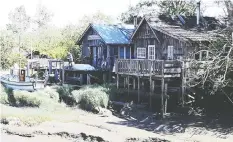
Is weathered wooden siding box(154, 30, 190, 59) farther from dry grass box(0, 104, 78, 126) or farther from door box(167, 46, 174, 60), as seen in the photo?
dry grass box(0, 104, 78, 126)

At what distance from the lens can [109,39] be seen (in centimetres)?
3506

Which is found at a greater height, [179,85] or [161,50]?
[161,50]

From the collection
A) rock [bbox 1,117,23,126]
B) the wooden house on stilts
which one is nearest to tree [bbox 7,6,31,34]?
the wooden house on stilts

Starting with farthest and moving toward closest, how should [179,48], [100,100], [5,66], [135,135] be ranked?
[5,66] < [179,48] < [100,100] < [135,135]

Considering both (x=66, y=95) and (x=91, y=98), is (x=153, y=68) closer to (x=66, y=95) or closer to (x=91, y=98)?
(x=91, y=98)

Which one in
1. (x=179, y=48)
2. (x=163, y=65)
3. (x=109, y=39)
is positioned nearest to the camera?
(x=163, y=65)

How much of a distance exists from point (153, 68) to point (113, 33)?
1144cm

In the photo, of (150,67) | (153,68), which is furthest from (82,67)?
(153,68)

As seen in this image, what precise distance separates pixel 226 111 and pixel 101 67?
13909 mm

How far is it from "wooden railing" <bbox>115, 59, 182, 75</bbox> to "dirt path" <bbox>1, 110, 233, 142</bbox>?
3202 millimetres

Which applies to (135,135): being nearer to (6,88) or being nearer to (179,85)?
(179,85)

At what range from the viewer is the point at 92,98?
27406 millimetres

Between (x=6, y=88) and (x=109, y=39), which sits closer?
(x=6, y=88)

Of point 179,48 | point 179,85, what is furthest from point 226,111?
point 179,48
